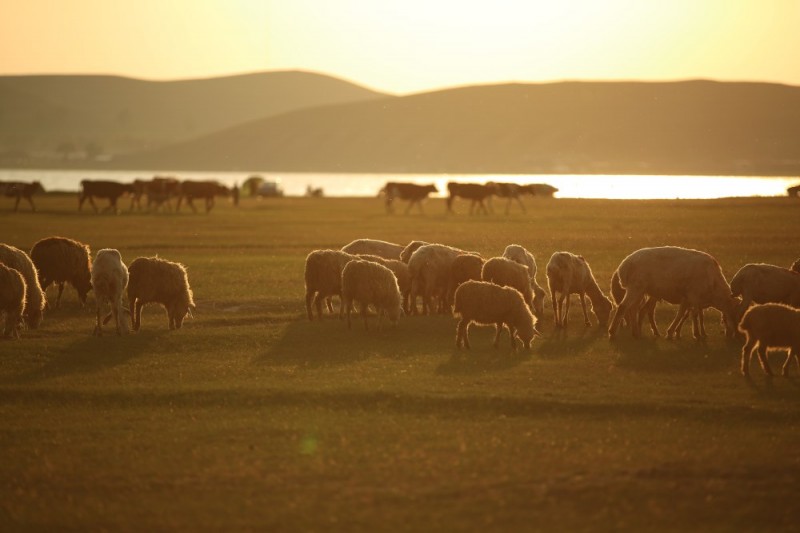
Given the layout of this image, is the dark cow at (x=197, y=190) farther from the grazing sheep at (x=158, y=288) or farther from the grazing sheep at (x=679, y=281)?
the grazing sheep at (x=679, y=281)

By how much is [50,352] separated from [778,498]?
1065cm

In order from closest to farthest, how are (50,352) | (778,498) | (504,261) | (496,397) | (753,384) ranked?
(778,498)
(496,397)
(753,384)
(50,352)
(504,261)

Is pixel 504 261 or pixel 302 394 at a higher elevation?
pixel 504 261

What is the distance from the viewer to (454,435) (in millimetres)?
12469

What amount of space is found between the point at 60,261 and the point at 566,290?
9.15 metres

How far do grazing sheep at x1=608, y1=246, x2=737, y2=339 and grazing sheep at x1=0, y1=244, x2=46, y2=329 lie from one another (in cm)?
922

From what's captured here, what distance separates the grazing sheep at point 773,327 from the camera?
1527cm

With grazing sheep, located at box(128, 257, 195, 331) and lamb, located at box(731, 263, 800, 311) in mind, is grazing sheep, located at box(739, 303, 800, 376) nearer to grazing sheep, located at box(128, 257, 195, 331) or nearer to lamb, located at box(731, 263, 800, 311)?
lamb, located at box(731, 263, 800, 311)

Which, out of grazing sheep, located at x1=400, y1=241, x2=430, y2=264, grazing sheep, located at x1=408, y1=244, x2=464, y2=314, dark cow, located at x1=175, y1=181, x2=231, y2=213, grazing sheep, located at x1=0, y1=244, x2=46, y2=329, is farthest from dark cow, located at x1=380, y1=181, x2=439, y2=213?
grazing sheep, located at x1=0, y1=244, x2=46, y2=329

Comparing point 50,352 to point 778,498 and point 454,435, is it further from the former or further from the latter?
point 778,498

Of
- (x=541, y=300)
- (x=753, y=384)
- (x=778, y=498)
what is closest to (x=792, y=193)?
(x=541, y=300)

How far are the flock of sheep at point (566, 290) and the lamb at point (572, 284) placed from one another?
0.02 meters

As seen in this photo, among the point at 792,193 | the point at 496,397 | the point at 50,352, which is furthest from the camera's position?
the point at 792,193

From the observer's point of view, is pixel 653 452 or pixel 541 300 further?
pixel 541 300
